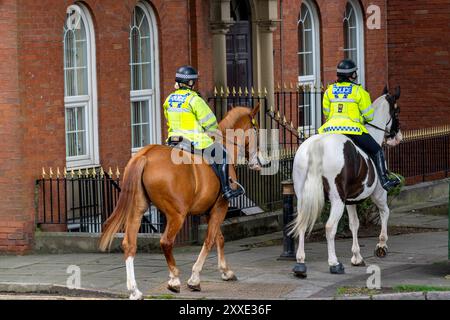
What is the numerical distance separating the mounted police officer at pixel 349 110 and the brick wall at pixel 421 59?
1079cm

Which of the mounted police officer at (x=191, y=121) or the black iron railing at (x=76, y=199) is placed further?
the black iron railing at (x=76, y=199)

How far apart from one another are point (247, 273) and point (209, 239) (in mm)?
1344

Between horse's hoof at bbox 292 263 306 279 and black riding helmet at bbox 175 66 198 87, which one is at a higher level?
black riding helmet at bbox 175 66 198 87

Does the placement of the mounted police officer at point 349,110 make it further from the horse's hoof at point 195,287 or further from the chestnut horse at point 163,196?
the horse's hoof at point 195,287

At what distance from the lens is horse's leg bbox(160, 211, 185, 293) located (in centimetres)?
1494

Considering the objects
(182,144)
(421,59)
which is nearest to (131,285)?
(182,144)

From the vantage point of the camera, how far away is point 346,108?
1706 cm

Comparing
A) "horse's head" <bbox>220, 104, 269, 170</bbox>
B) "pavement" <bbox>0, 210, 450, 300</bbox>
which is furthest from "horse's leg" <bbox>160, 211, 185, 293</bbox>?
"horse's head" <bbox>220, 104, 269, 170</bbox>

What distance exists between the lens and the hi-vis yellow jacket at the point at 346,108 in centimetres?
1703

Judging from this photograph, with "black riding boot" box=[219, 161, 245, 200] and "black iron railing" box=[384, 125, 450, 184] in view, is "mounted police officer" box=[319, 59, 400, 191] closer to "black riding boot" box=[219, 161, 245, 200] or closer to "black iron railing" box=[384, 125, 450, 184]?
"black riding boot" box=[219, 161, 245, 200]

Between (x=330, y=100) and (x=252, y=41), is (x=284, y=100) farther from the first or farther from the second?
(x=330, y=100)

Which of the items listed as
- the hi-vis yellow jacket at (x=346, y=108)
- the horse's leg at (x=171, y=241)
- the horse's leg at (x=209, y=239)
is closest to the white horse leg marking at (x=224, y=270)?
the horse's leg at (x=209, y=239)

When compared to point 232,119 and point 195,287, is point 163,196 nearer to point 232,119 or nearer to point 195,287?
point 195,287

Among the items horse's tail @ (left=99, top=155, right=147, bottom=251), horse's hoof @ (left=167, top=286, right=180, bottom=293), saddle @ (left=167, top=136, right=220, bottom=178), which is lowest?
horse's hoof @ (left=167, top=286, right=180, bottom=293)
